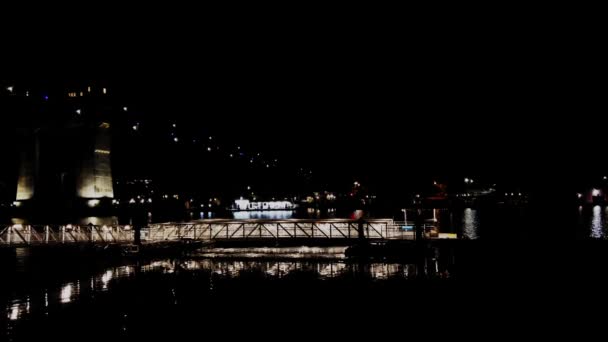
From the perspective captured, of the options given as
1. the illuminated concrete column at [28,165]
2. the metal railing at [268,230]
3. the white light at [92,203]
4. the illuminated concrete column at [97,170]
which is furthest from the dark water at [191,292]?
the illuminated concrete column at [28,165]

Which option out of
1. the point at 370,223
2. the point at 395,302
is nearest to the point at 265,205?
the point at 370,223

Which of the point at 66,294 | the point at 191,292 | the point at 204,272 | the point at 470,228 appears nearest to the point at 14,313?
the point at 66,294

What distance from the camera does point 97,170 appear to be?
252ft

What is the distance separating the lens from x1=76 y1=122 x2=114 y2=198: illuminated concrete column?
7369cm

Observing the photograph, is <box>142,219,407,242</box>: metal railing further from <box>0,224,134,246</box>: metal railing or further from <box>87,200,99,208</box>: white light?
<box>87,200,99,208</box>: white light

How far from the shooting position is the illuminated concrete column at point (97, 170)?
73.7m

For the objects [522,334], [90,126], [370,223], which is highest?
[90,126]

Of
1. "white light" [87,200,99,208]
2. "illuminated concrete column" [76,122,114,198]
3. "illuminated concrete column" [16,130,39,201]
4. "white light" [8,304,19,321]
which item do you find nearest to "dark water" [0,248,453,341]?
"white light" [8,304,19,321]

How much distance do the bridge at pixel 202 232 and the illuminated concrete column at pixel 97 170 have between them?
155 ft

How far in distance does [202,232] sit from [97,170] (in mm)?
55416

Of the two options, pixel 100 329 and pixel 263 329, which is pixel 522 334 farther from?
pixel 100 329

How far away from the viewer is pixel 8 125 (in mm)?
83750

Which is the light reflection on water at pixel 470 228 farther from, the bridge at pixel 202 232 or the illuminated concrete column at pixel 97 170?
the illuminated concrete column at pixel 97 170

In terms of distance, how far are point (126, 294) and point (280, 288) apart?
5263 mm
